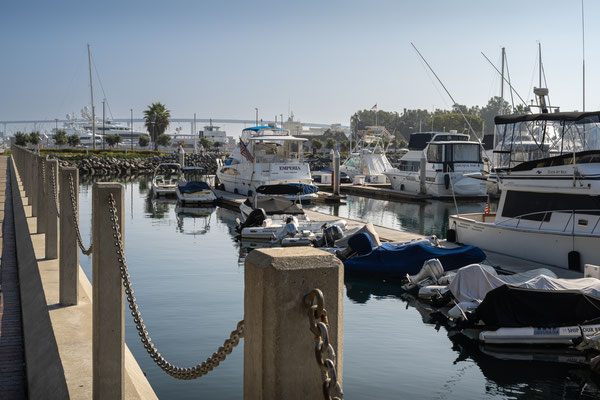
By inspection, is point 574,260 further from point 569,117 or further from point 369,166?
→ point 369,166

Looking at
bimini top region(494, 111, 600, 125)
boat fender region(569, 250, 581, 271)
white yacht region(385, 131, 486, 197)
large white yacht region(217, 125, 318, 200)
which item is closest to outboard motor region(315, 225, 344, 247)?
bimini top region(494, 111, 600, 125)

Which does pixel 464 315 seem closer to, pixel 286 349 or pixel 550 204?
pixel 550 204

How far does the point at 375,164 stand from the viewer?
204 feet

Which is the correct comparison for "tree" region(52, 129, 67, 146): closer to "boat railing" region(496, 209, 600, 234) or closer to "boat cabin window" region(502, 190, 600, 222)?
"boat cabin window" region(502, 190, 600, 222)

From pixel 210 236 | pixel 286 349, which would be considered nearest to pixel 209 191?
pixel 210 236

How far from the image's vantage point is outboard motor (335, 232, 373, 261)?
69.1ft

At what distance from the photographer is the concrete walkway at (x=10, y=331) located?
786 centimetres

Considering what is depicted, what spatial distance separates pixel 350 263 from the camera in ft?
67.4

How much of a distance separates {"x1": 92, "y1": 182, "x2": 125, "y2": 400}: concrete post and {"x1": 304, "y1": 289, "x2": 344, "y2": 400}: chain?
2.56m

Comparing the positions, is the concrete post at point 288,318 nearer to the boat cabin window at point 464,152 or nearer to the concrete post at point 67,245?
the concrete post at point 67,245

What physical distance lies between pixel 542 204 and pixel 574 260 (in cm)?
219

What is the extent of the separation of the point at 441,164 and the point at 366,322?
33.6m

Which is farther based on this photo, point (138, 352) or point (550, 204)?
point (550, 204)

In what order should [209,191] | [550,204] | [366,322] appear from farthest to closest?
[209,191] < [550,204] < [366,322]
